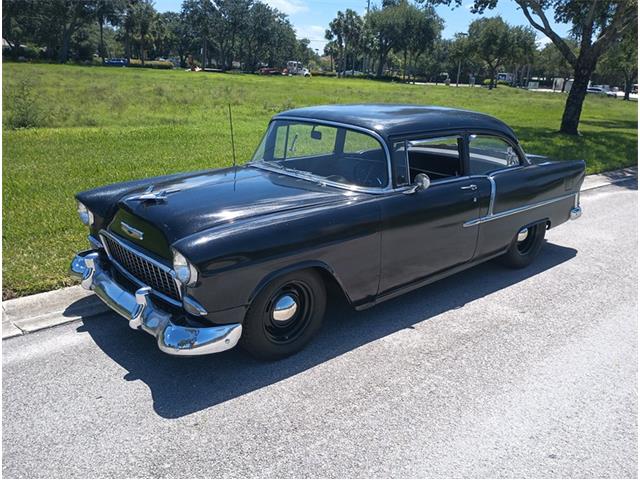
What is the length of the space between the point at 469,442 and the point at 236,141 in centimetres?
976

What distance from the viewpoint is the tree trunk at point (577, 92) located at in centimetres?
1494

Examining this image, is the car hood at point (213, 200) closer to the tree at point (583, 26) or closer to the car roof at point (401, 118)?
the car roof at point (401, 118)

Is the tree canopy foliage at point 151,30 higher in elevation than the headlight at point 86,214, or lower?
higher

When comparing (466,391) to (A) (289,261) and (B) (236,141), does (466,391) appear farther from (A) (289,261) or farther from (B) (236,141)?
(B) (236,141)

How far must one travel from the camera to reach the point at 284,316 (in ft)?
11.1

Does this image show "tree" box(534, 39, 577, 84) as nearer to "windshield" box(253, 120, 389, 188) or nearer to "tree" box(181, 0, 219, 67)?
"tree" box(181, 0, 219, 67)

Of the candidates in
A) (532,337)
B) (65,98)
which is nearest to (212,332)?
(532,337)

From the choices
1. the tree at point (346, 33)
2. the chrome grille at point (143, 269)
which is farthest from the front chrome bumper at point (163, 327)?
the tree at point (346, 33)

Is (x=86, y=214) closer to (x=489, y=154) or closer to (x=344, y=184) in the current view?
(x=344, y=184)

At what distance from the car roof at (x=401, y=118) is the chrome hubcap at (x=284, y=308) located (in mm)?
1381

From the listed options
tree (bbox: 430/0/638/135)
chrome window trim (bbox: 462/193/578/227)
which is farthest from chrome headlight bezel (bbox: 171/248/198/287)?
tree (bbox: 430/0/638/135)

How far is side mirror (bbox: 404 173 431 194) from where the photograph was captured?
3740mm

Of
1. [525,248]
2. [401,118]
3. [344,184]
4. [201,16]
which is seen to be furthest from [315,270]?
[201,16]

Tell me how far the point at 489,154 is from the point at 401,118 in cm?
109
